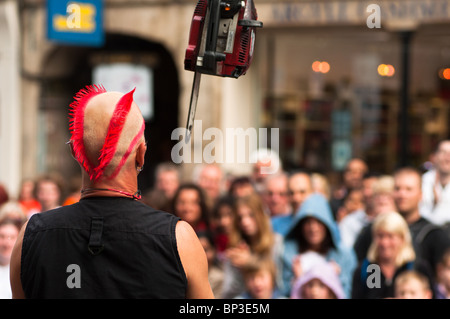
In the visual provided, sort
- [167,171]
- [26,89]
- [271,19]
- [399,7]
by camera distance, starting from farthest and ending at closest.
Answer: [26,89] < [271,19] < [399,7] < [167,171]

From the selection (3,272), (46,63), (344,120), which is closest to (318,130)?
Result: (344,120)

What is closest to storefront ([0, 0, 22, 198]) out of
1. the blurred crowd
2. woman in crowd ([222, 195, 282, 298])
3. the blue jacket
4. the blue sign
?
the blue sign

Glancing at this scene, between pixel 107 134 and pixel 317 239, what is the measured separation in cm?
367

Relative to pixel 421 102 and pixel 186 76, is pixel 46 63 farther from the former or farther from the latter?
pixel 421 102

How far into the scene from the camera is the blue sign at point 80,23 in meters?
12.8

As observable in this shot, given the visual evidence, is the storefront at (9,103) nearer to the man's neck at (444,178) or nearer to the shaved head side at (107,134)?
the man's neck at (444,178)

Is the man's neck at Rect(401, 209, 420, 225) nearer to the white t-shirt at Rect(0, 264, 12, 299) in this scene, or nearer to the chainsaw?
the white t-shirt at Rect(0, 264, 12, 299)

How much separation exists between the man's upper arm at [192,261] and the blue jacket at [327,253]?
2.84 metres

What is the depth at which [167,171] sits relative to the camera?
8422 millimetres

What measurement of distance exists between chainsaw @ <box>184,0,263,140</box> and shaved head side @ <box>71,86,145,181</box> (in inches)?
12.2

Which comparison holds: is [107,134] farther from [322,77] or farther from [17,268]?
[322,77]

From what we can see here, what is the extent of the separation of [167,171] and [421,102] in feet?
→ 18.4

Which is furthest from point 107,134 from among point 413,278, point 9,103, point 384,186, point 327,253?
point 9,103
